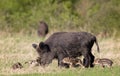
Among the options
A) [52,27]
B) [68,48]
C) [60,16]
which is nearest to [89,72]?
[68,48]

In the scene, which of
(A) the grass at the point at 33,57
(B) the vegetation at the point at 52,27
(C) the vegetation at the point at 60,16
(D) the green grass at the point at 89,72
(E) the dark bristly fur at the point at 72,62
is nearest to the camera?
(D) the green grass at the point at 89,72

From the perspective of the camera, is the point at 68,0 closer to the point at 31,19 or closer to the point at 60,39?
the point at 31,19

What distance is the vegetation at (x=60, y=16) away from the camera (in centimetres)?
3155

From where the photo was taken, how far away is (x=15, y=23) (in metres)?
35.2

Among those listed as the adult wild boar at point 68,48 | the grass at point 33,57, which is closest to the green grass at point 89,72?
the grass at point 33,57

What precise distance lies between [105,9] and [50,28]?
12.0ft

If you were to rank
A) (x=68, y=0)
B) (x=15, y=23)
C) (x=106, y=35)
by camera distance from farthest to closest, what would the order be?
(x=68, y=0) → (x=15, y=23) → (x=106, y=35)

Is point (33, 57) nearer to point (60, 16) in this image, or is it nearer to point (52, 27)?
point (52, 27)

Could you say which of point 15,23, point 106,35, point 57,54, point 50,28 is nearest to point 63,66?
point 57,54

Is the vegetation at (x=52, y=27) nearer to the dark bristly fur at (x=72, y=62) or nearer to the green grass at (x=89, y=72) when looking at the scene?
the green grass at (x=89, y=72)

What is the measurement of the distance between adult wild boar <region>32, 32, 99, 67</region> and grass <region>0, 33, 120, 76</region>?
14.8 inches

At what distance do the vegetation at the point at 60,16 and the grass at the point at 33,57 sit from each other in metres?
6.21

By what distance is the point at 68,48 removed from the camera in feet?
53.5

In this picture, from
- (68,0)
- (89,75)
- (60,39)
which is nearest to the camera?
(89,75)
